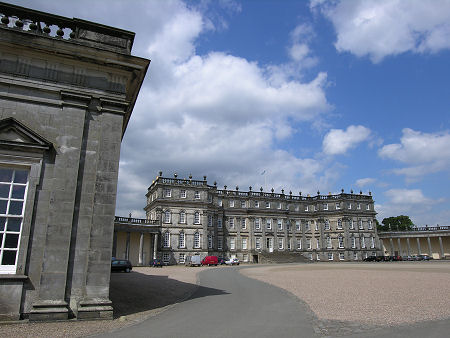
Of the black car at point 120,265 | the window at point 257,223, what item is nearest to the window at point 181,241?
Answer: the window at point 257,223

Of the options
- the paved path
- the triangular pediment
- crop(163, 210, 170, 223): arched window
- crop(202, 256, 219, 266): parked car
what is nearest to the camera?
the paved path

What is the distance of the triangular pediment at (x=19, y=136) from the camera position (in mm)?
9539

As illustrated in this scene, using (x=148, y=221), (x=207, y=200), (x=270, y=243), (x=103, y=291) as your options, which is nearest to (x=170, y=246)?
(x=148, y=221)

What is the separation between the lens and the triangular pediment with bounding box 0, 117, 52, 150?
9539 mm

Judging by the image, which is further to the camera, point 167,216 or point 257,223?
point 257,223

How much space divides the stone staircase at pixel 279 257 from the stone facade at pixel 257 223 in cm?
21

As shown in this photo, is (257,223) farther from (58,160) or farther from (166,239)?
(58,160)

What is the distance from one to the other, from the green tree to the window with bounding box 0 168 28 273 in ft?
352

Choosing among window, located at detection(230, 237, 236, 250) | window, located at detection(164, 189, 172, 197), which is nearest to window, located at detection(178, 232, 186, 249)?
window, located at detection(164, 189, 172, 197)

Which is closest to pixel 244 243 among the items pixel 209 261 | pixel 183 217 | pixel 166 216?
pixel 209 261

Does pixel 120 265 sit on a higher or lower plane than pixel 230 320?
higher

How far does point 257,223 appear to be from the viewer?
6581 centimetres

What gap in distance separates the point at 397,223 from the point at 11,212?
363 feet

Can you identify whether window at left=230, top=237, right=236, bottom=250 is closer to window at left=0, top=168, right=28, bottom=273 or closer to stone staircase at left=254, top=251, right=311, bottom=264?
stone staircase at left=254, top=251, right=311, bottom=264
